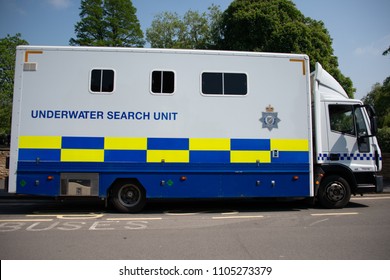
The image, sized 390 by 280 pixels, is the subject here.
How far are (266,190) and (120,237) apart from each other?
137 inches

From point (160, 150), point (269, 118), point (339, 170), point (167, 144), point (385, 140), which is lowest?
point (339, 170)

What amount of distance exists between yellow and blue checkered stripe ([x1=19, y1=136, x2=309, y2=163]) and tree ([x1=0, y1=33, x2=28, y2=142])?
1679cm

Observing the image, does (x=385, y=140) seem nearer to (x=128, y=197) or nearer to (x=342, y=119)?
(x=342, y=119)

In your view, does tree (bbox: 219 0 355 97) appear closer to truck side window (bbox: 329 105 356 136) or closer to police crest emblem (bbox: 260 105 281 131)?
truck side window (bbox: 329 105 356 136)

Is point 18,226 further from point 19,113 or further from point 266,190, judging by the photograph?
point 266,190

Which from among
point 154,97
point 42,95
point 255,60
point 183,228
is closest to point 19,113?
point 42,95

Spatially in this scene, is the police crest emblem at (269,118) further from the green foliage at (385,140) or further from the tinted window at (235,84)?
the green foliage at (385,140)

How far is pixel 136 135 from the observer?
6.55 m

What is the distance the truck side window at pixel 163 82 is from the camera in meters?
6.62

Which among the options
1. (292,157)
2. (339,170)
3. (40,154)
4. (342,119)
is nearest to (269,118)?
(292,157)

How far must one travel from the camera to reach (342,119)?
725 centimetres

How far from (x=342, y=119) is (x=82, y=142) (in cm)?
628

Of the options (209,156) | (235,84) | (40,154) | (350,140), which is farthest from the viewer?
(350,140)

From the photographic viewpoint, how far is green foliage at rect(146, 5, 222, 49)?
89.2ft
